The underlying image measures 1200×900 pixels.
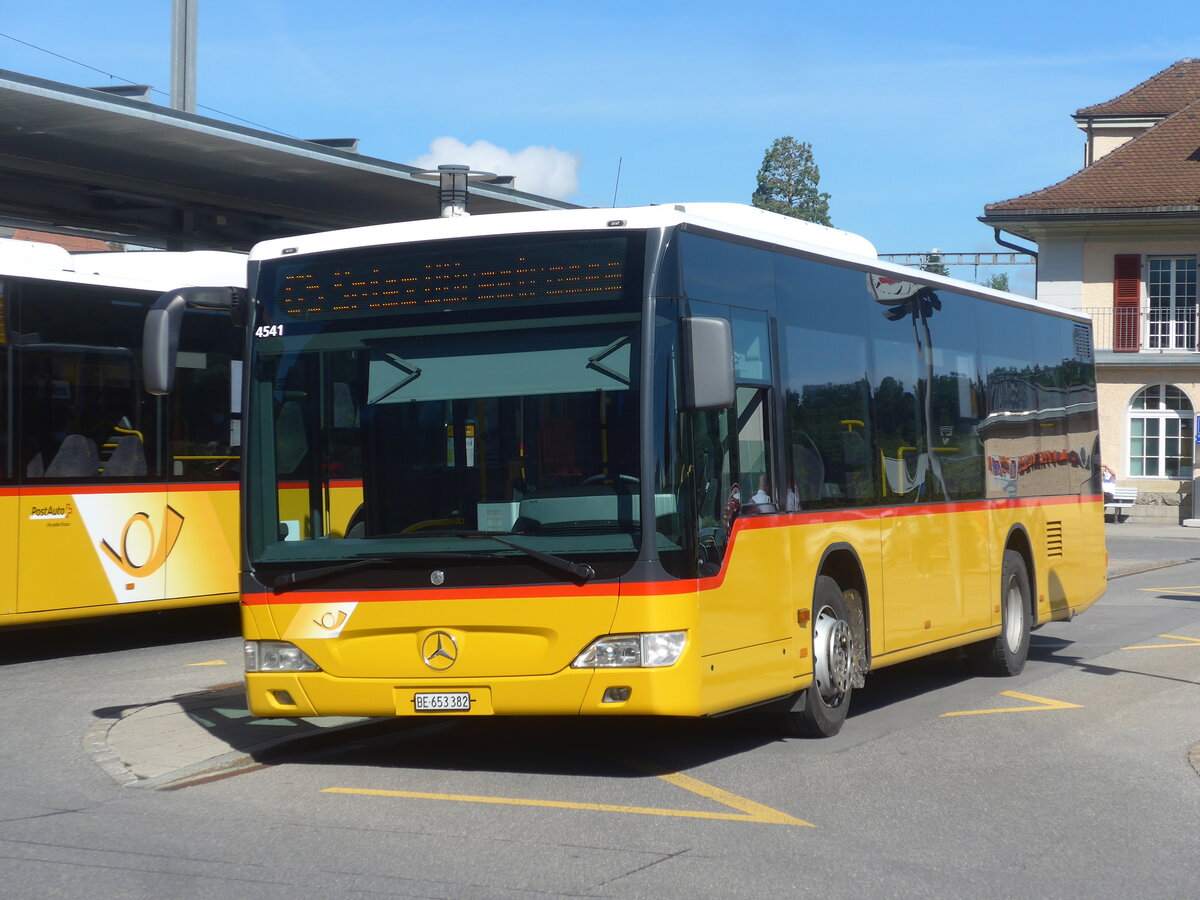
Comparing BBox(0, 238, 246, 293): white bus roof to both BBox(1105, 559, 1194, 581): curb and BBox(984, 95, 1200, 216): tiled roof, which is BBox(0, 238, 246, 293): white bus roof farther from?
BBox(984, 95, 1200, 216): tiled roof

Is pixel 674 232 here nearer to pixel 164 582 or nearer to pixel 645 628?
pixel 645 628

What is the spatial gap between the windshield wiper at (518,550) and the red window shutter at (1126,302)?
39.5 m

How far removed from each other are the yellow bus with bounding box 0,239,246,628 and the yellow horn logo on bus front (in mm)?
10

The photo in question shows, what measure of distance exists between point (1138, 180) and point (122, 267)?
123 ft

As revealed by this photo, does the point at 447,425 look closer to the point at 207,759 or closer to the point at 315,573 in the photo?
the point at 315,573

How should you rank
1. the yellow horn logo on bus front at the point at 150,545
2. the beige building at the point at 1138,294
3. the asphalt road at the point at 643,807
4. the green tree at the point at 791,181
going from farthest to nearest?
the green tree at the point at 791,181
the beige building at the point at 1138,294
the yellow horn logo on bus front at the point at 150,545
the asphalt road at the point at 643,807

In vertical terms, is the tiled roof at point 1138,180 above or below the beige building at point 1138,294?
above

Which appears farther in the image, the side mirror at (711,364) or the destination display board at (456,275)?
the destination display board at (456,275)

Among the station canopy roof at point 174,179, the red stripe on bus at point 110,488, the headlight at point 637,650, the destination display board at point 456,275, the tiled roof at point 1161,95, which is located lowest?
the headlight at point 637,650

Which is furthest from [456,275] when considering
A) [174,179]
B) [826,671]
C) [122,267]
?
[174,179]

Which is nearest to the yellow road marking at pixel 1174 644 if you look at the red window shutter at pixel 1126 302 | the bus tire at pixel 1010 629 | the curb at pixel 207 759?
the bus tire at pixel 1010 629

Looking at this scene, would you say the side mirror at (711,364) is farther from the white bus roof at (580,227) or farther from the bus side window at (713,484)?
the white bus roof at (580,227)

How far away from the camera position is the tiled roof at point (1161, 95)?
51.4 m

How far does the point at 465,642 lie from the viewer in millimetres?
8297
